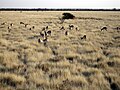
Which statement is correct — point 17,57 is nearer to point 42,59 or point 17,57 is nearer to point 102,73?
point 42,59

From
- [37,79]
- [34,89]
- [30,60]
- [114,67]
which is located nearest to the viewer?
[34,89]

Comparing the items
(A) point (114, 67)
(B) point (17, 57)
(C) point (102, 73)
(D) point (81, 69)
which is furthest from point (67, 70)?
(B) point (17, 57)

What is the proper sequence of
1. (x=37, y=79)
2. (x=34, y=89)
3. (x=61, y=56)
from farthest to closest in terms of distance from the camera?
(x=61, y=56)
(x=37, y=79)
(x=34, y=89)

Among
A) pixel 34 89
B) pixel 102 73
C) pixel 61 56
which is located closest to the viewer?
pixel 34 89

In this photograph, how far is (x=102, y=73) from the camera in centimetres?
849

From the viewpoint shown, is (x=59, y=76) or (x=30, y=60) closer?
(x=59, y=76)

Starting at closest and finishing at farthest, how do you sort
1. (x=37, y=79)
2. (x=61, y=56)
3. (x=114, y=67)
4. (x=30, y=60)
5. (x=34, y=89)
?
(x=34, y=89) → (x=37, y=79) → (x=114, y=67) → (x=30, y=60) → (x=61, y=56)

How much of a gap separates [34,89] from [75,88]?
1240 mm

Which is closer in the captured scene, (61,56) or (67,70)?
(67,70)

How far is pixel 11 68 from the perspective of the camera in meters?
8.90

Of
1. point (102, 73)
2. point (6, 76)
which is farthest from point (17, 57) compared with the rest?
point (102, 73)

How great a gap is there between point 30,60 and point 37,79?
2892 mm

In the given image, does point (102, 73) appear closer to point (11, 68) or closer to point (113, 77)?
point (113, 77)

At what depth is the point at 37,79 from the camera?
746 cm
